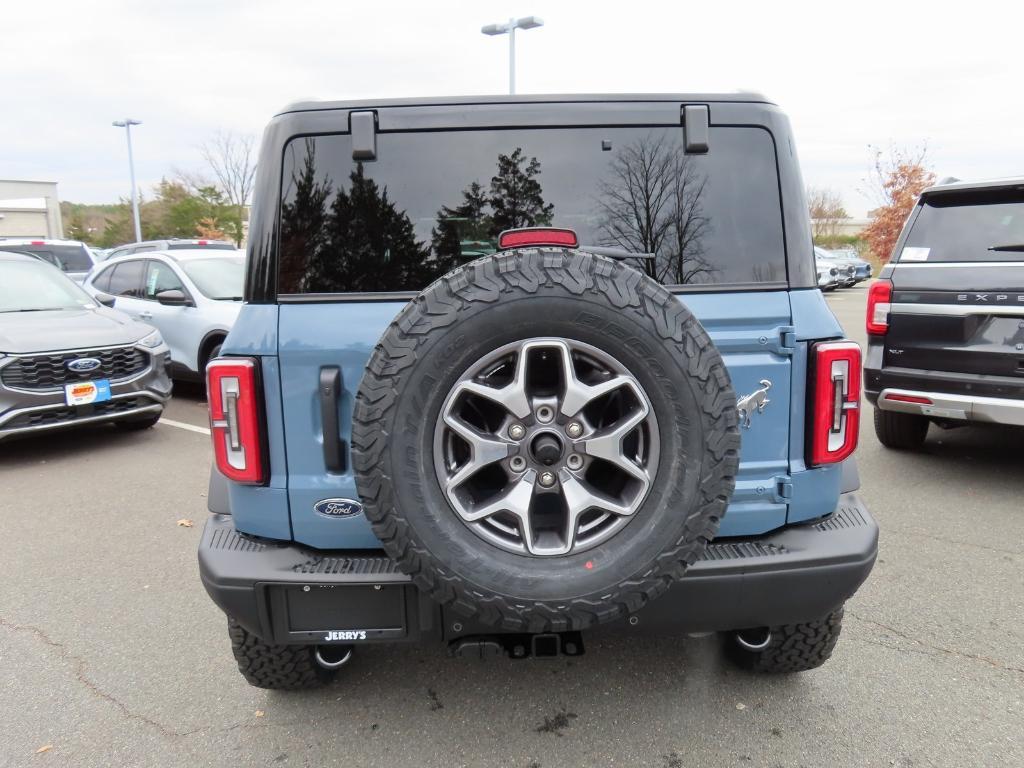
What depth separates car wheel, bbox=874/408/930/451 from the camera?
5.76 meters

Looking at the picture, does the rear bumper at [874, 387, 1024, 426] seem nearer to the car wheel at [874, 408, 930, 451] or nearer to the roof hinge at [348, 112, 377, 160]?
the car wheel at [874, 408, 930, 451]

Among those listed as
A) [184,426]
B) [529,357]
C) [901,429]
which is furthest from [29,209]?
[529,357]

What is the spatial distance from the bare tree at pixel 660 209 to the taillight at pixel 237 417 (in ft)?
3.90

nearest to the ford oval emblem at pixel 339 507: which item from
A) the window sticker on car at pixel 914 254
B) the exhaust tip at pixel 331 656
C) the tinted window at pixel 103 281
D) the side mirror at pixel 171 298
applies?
the exhaust tip at pixel 331 656

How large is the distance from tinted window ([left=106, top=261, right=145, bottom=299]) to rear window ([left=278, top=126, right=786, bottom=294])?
774cm

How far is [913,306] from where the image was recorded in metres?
4.92

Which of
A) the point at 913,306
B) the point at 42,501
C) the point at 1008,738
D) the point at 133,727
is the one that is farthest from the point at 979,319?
the point at 42,501

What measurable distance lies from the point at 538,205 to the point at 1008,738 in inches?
93.1

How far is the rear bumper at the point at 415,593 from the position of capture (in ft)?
7.23

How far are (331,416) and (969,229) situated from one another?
4.57 metres

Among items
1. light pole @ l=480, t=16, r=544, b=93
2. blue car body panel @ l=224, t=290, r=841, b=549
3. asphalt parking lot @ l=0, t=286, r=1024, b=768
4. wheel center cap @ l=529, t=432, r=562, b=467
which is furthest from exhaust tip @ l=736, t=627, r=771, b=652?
light pole @ l=480, t=16, r=544, b=93

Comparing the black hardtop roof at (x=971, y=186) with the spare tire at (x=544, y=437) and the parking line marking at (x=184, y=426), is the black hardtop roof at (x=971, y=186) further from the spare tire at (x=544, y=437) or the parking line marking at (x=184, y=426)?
the parking line marking at (x=184, y=426)

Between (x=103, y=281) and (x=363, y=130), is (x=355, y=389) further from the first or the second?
(x=103, y=281)

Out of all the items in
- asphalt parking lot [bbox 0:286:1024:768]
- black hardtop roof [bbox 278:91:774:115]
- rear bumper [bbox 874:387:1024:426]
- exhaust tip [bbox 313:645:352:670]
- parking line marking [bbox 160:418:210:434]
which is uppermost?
black hardtop roof [bbox 278:91:774:115]
